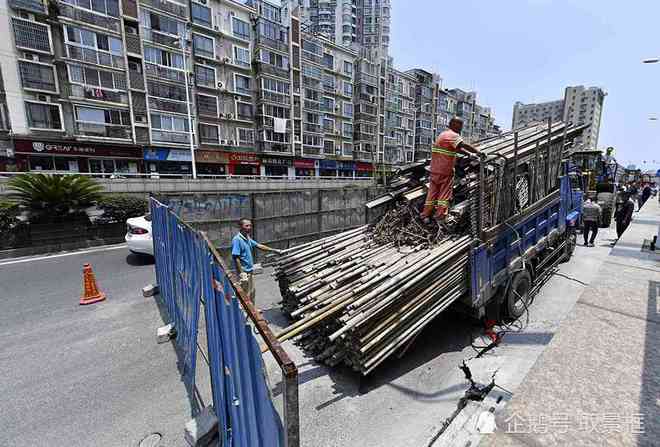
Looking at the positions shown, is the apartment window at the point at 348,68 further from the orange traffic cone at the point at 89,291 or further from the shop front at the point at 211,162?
the orange traffic cone at the point at 89,291

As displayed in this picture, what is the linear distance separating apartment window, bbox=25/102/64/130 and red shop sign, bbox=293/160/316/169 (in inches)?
854

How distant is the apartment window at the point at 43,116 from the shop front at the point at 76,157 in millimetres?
1205

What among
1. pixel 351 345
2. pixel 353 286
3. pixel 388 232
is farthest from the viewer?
pixel 388 232

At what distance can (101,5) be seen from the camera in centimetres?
2242

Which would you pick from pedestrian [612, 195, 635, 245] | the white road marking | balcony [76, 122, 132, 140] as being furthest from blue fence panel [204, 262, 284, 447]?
balcony [76, 122, 132, 140]

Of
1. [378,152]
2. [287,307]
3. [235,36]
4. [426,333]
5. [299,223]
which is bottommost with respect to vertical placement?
[426,333]

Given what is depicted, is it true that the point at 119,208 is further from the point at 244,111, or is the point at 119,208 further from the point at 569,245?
the point at 244,111

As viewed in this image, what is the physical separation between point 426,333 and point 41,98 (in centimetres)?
3016

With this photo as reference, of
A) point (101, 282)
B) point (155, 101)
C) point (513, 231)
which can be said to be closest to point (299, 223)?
point (101, 282)

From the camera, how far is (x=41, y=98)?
2125 cm

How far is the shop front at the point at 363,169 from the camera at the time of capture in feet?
145

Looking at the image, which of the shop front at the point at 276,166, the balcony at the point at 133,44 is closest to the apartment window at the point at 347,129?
the shop front at the point at 276,166

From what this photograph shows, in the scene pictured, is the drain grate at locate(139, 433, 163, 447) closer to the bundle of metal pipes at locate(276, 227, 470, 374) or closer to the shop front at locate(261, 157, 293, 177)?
the bundle of metal pipes at locate(276, 227, 470, 374)

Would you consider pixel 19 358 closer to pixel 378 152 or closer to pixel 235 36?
pixel 235 36
